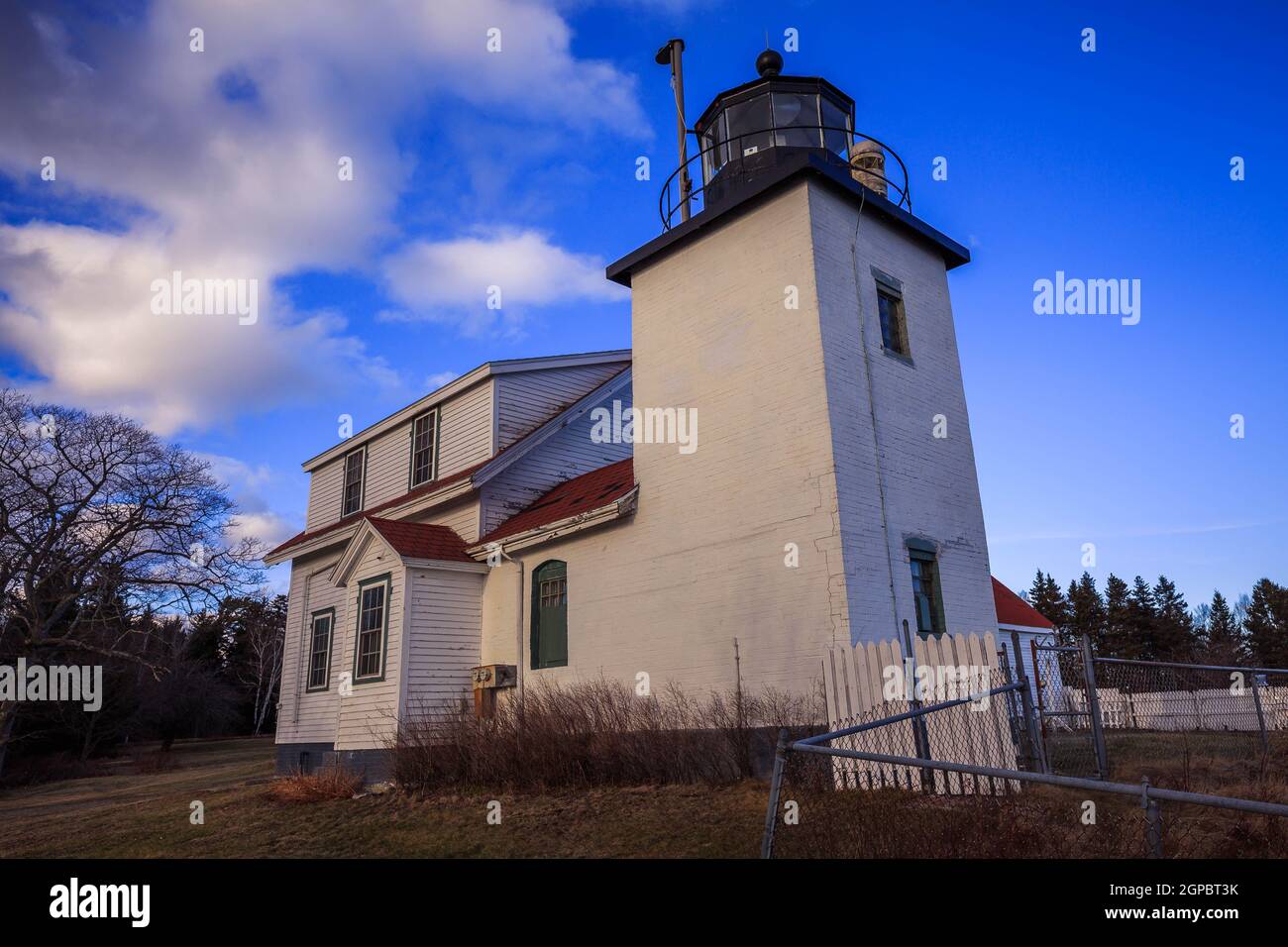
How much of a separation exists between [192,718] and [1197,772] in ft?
163

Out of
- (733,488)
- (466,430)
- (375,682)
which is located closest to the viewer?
(733,488)

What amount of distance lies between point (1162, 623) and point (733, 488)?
67178mm

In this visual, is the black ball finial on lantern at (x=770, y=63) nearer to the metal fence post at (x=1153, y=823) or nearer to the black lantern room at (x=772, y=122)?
the black lantern room at (x=772, y=122)

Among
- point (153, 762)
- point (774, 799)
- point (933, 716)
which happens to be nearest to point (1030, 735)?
point (933, 716)

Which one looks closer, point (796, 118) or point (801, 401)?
point (801, 401)

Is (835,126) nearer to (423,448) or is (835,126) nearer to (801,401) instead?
(801,401)

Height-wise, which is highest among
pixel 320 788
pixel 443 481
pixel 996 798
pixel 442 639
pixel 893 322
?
pixel 893 322

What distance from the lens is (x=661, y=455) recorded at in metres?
14.1

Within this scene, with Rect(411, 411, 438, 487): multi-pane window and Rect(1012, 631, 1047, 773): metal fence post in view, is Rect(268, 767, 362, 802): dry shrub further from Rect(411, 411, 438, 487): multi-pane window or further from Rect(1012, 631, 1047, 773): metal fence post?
Rect(1012, 631, 1047, 773): metal fence post

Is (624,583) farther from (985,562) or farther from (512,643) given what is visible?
(985,562)

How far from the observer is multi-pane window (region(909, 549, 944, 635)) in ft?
40.4

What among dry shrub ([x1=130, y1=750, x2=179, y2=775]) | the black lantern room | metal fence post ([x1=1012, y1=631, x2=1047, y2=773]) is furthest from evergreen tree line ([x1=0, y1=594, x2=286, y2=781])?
metal fence post ([x1=1012, y1=631, x2=1047, y2=773])

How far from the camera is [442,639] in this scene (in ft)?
53.2

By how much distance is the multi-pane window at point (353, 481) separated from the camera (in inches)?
891
